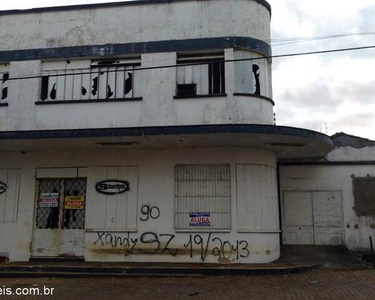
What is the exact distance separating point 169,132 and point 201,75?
264cm

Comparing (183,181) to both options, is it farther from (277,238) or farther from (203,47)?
(203,47)

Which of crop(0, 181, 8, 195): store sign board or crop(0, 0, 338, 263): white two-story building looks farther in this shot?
crop(0, 181, 8, 195): store sign board

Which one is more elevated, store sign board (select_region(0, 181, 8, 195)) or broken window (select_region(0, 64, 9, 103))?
broken window (select_region(0, 64, 9, 103))

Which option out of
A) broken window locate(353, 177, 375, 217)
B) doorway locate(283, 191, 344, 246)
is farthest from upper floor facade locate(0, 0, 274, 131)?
broken window locate(353, 177, 375, 217)

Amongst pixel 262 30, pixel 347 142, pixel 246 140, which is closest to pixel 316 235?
pixel 347 142

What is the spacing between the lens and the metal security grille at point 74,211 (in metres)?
12.6

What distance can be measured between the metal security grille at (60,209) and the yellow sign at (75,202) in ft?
0.30

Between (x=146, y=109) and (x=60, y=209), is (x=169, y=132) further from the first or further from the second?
(x=60, y=209)

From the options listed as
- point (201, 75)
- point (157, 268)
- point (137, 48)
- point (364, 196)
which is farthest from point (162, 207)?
point (364, 196)

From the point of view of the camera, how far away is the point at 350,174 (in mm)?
14672

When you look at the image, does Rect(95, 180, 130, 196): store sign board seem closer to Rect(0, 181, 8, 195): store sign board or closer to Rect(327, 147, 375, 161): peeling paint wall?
Rect(0, 181, 8, 195): store sign board

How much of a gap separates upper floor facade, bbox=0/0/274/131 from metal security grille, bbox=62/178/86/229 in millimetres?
1770

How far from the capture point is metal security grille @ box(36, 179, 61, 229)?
12.8 m

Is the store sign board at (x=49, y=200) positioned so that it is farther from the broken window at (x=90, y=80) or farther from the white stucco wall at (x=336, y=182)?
the white stucco wall at (x=336, y=182)
